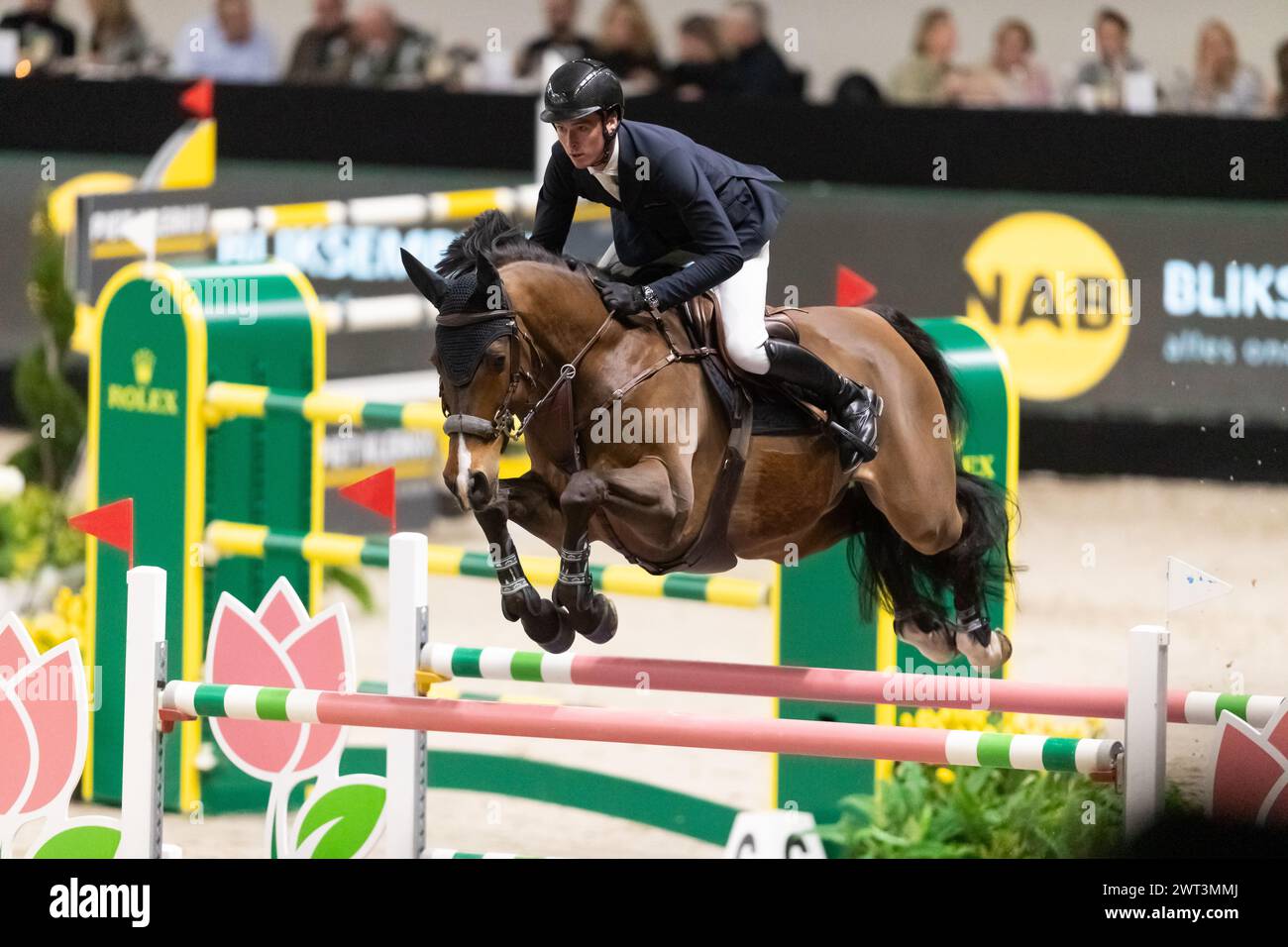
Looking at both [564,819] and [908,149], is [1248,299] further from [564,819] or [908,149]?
[564,819]

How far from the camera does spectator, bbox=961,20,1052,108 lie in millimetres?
11695

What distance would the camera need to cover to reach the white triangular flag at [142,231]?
25.1ft

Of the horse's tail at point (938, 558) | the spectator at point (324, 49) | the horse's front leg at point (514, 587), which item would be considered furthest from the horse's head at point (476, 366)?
the spectator at point (324, 49)

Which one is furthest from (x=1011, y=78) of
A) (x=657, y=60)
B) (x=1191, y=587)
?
(x=1191, y=587)

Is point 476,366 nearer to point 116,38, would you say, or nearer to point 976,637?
point 976,637

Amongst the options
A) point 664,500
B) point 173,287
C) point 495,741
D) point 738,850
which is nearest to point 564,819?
point 495,741

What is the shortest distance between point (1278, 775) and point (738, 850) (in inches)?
68.0

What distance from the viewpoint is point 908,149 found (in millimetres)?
11102

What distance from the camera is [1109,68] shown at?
1147 centimetres

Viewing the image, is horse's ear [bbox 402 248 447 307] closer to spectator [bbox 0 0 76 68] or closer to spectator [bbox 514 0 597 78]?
spectator [bbox 514 0 597 78]

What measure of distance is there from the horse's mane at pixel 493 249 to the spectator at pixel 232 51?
363 inches

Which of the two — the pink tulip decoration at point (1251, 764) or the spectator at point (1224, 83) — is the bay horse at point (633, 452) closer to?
the pink tulip decoration at point (1251, 764)

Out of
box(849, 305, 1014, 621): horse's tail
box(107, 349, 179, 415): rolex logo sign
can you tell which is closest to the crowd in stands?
box(107, 349, 179, 415): rolex logo sign
